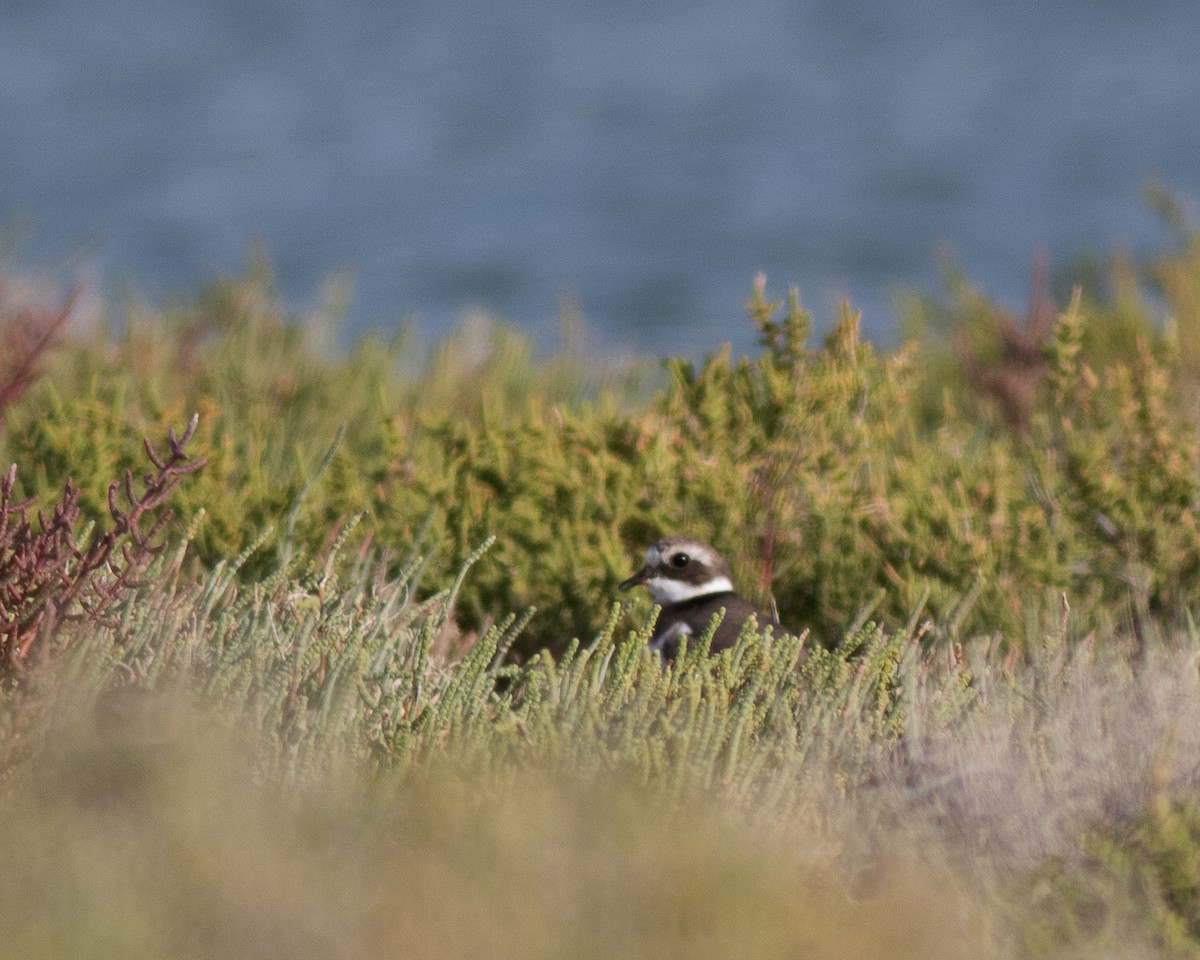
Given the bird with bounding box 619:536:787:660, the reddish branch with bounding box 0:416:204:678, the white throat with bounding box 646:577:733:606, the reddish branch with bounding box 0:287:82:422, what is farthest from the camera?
the reddish branch with bounding box 0:287:82:422

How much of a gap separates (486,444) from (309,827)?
319 cm

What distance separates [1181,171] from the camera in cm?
2531

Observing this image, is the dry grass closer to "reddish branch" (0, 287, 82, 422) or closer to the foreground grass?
the foreground grass

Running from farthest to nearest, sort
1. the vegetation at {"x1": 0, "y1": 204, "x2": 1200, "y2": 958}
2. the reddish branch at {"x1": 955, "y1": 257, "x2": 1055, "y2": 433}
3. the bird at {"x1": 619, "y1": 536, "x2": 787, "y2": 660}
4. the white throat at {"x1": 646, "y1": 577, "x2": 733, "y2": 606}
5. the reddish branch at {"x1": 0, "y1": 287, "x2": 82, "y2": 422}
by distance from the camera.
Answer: the reddish branch at {"x1": 955, "y1": 257, "x2": 1055, "y2": 433}
the reddish branch at {"x1": 0, "y1": 287, "x2": 82, "y2": 422}
the white throat at {"x1": 646, "y1": 577, "x2": 733, "y2": 606}
the bird at {"x1": 619, "y1": 536, "x2": 787, "y2": 660}
the vegetation at {"x1": 0, "y1": 204, "x2": 1200, "y2": 958}

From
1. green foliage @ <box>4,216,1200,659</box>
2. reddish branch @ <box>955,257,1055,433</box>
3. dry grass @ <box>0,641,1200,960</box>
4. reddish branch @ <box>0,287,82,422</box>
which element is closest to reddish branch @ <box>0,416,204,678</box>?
dry grass @ <box>0,641,1200,960</box>

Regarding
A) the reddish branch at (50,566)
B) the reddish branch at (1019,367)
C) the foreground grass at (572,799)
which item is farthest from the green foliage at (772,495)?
the reddish branch at (1019,367)

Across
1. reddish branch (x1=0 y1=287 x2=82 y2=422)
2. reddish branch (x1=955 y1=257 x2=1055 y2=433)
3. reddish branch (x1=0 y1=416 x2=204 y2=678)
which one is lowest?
reddish branch (x1=0 y1=416 x2=204 y2=678)

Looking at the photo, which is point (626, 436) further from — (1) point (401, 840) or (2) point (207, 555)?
(1) point (401, 840)

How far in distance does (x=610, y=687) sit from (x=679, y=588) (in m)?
1.24

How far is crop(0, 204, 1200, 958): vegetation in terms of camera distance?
3.01 meters

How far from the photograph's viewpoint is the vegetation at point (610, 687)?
3.01 meters

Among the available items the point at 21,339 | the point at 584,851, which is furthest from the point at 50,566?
the point at 21,339

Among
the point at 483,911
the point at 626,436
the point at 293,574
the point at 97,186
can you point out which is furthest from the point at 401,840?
the point at 97,186

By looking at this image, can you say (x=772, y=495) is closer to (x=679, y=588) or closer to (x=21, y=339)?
(x=679, y=588)
